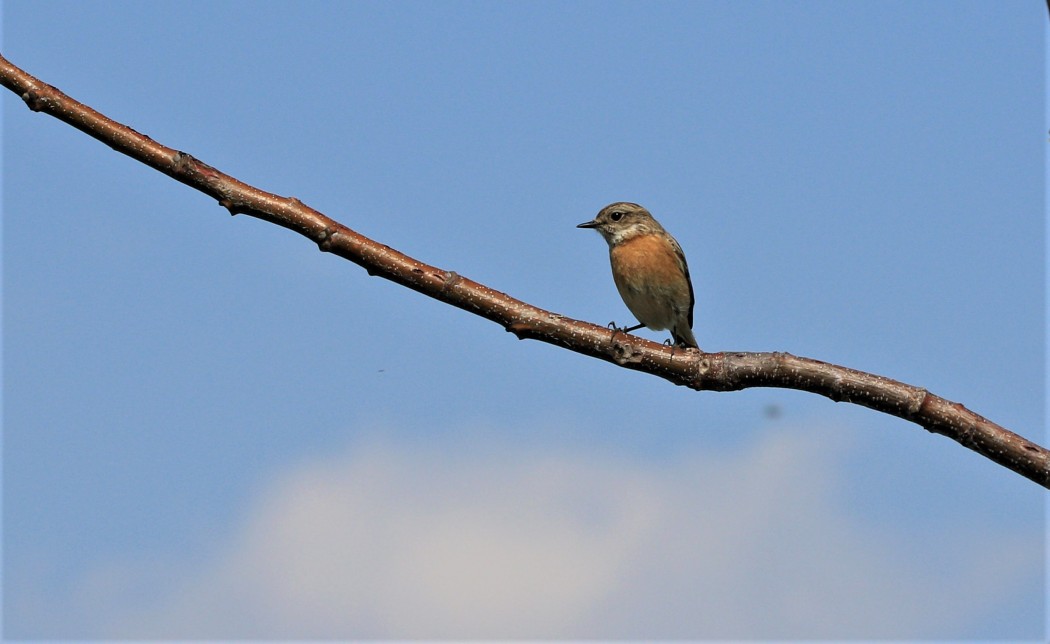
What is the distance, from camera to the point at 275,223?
5367 mm

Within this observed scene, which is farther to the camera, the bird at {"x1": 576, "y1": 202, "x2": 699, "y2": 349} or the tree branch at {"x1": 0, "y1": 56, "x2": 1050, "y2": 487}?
the bird at {"x1": 576, "y1": 202, "x2": 699, "y2": 349}

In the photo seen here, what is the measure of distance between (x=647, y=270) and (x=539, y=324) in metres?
7.82

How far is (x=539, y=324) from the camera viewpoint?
18.3ft

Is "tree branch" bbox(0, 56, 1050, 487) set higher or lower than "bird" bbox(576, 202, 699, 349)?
lower

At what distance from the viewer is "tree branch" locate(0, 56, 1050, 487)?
4949 mm

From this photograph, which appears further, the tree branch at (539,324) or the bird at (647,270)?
the bird at (647,270)

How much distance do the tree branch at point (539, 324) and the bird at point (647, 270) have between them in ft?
24.9

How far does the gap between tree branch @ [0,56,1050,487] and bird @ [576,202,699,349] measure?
759 centimetres

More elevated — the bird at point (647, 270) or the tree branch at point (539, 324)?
the bird at point (647, 270)

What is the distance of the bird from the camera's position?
13.2 m

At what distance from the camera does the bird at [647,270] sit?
13.2m

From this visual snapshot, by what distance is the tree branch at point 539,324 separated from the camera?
495 cm

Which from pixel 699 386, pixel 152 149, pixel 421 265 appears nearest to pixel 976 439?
pixel 699 386

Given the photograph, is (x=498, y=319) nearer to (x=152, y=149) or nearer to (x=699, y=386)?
(x=699, y=386)
